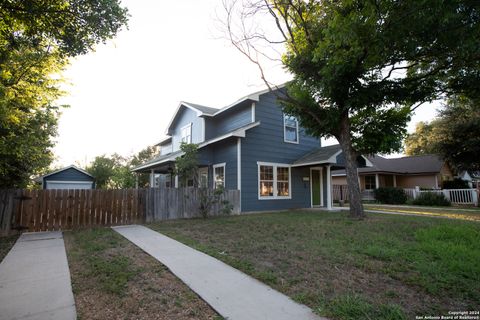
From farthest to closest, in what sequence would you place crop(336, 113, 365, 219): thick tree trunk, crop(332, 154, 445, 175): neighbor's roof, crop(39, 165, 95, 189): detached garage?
1. crop(332, 154, 445, 175): neighbor's roof
2. crop(39, 165, 95, 189): detached garage
3. crop(336, 113, 365, 219): thick tree trunk

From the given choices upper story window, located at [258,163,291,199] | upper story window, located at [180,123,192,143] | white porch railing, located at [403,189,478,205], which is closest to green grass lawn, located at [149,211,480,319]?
upper story window, located at [258,163,291,199]

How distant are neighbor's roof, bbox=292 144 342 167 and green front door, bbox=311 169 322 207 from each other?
1.60m

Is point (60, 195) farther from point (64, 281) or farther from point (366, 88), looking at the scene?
point (366, 88)

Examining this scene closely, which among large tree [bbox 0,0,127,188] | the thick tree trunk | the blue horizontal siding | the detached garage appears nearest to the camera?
large tree [bbox 0,0,127,188]

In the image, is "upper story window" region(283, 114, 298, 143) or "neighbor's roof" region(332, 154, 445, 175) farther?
"neighbor's roof" region(332, 154, 445, 175)

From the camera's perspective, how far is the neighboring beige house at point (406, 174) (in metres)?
23.8

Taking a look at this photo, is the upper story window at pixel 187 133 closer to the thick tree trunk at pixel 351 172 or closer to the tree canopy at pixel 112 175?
the tree canopy at pixel 112 175

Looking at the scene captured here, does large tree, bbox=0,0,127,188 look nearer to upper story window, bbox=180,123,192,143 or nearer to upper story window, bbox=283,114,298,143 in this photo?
upper story window, bbox=180,123,192,143

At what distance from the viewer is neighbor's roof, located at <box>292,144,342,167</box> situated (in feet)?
42.9

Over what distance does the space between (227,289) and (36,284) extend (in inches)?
115

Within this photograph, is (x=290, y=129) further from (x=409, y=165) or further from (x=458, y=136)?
(x=409, y=165)

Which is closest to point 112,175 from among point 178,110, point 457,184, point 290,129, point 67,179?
point 67,179

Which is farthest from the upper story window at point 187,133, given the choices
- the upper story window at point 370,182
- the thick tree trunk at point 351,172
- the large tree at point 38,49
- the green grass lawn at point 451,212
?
the upper story window at point 370,182

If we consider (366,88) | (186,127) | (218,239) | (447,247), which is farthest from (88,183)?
(447,247)
